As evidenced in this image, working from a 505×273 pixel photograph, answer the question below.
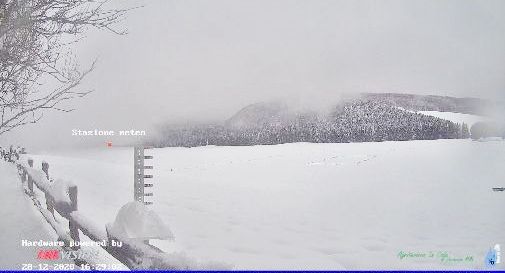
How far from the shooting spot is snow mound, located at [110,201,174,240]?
11.4 feet

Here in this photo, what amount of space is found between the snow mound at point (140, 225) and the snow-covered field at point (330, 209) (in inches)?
13.1

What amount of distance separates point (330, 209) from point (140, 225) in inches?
191

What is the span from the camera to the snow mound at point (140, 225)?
3479mm

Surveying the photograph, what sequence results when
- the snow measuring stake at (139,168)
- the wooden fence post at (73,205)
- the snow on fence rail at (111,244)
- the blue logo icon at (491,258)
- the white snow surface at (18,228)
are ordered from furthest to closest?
the snow measuring stake at (139,168)
the wooden fence post at (73,205)
the white snow surface at (18,228)
the blue logo icon at (491,258)
the snow on fence rail at (111,244)

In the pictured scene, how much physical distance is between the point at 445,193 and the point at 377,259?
8.62 feet

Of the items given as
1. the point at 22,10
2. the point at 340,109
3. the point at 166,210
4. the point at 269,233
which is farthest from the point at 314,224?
the point at 340,109

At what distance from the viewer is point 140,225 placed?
3.50 m

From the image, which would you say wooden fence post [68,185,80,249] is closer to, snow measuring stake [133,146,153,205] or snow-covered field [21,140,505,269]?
snow-covered field [21,140,505,269]

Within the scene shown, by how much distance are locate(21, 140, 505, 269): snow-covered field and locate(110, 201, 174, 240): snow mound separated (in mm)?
333

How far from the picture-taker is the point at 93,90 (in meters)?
4.64

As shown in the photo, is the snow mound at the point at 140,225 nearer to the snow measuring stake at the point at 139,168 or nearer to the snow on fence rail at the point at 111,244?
the snow on fence rail at the point at 111,244

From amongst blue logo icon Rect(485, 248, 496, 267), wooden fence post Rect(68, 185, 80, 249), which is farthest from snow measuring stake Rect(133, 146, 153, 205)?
blue logo icon Rect(485, 248, 496, 267)

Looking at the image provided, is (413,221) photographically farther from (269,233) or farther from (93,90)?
(93,90)

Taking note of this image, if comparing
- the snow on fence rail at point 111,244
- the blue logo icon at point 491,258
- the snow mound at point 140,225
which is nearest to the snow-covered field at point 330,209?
the blue logo icon at point 491,258
